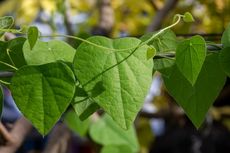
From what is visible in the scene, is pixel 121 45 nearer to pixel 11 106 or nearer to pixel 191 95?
pixel 191 95

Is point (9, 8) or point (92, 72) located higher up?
point (92, 72)

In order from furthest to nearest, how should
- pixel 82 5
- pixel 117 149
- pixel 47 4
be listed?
1. pixel 82 5
2. pixel 47 4
3. pixel 117 149

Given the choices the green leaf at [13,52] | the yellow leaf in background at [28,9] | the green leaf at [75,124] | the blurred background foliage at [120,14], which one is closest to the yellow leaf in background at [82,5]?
the blurred background foliage at [120,14]

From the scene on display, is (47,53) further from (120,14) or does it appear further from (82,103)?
(120,14)

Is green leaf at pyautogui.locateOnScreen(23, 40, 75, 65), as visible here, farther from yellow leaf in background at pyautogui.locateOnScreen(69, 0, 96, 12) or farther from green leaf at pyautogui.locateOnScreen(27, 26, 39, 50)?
yellow leaf in background at pyautogui.locateOnScreen(69, 0, 96, 12)

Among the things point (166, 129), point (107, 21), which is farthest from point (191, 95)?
point (166, 129)

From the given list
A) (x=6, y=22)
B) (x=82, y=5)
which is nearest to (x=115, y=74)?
(x=6, y=22)

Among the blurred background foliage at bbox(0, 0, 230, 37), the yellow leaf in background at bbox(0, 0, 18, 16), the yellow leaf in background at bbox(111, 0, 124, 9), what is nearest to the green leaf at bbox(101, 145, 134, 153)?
the blurred background foliage at bbox(0, 0, 230, 37)
